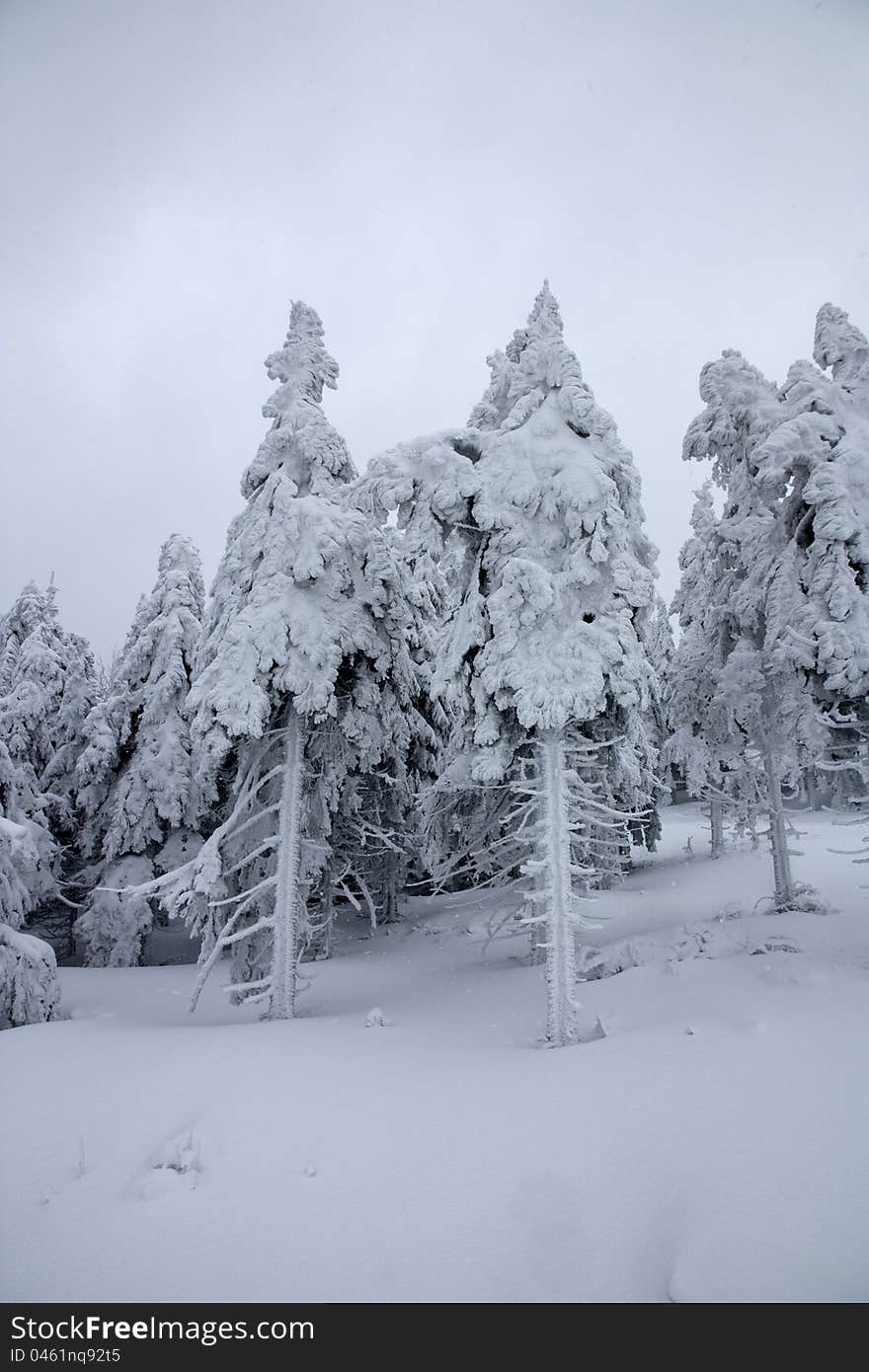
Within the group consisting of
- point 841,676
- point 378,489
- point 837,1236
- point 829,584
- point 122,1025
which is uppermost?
point 378,489

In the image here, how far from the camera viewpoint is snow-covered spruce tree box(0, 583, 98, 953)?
2159 cm

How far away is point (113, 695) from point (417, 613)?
11.5m

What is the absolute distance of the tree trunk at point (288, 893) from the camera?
426 inches

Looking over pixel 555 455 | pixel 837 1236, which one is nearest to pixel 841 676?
pixel 555 455

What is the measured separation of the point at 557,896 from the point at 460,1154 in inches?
149

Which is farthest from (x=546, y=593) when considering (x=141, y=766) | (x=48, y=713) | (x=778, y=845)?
(x=48, y=713)

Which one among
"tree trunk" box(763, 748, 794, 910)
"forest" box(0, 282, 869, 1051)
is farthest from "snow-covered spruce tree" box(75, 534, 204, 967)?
"tree trunk" box(763, 748, 794, 910)

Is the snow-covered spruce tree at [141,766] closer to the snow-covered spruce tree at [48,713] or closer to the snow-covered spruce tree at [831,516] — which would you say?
the snow-covered spruce tree at [48,713]

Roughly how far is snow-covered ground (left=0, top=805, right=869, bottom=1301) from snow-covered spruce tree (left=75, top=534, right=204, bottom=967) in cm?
943

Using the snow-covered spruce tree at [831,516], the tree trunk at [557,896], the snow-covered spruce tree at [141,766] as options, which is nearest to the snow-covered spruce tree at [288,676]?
the tree trunk at [557,896]

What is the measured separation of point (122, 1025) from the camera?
1041 centimetres

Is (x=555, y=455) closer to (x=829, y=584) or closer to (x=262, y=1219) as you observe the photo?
(x=829, y=584)

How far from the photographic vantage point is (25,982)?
10461 millimetres

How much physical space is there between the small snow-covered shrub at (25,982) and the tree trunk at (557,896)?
26.0ft
